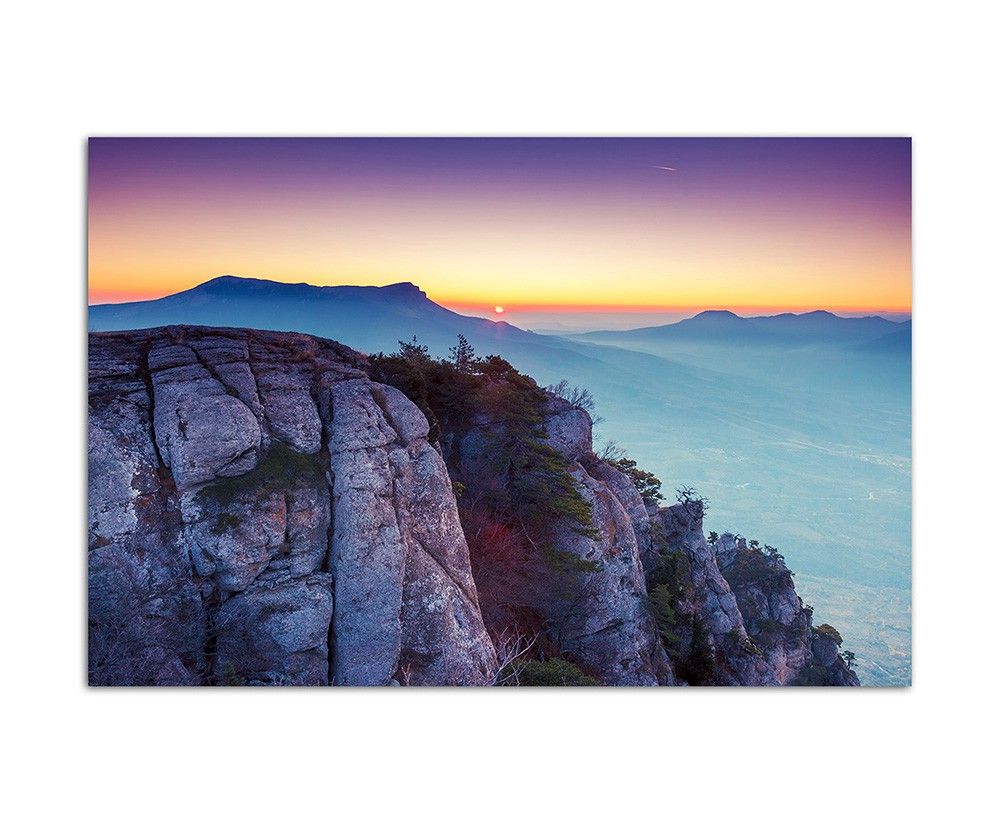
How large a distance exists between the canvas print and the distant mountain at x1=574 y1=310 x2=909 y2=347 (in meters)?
0.03

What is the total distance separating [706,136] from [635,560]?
17.6ft

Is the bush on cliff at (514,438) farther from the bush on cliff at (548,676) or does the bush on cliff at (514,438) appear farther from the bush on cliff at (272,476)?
the bush on cliff at (548,676)

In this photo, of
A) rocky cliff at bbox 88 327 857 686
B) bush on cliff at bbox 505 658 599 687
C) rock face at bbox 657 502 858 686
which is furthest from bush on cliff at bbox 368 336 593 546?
rock face at bbox 657 502 858 686

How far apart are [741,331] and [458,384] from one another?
330 centimetres

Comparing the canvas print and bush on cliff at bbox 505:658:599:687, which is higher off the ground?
the canvas print

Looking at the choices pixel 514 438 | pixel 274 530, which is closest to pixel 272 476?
pixel 274 530

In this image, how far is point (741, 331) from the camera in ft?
22.2

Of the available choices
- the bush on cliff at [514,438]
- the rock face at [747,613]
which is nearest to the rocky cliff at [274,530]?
the bush on cliff at [514,438]

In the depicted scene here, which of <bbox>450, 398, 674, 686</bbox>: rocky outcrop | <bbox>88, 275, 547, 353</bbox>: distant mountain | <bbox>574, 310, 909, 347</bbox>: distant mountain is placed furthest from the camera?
<bbox>450, 398, 674, 686</bbox>: rocky outcrop

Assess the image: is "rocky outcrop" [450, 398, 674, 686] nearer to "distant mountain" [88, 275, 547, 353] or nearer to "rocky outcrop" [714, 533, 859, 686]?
"distant mountain" [88, 275, 547, 353]

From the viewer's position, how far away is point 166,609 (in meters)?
4.97

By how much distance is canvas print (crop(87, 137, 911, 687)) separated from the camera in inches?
205
